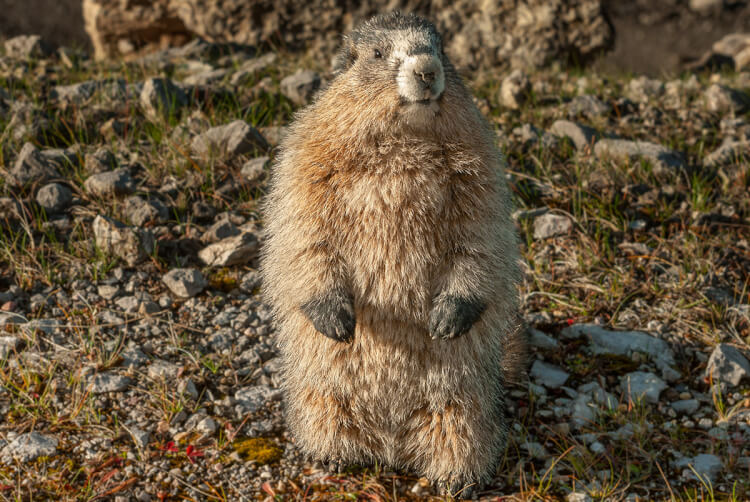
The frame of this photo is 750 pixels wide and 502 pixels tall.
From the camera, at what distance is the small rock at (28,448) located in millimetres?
3893

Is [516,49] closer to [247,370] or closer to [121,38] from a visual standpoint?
[121,38]

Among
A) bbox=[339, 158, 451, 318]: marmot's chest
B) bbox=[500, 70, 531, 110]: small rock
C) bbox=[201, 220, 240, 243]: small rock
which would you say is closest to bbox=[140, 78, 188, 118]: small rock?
bbox=[201, 220, 240, 243]: small rock

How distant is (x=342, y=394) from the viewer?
154 inches

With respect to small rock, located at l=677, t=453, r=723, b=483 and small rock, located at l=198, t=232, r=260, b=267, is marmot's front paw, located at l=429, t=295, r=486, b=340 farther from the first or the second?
small rock, located at l=198, t=232, r=260, b=267

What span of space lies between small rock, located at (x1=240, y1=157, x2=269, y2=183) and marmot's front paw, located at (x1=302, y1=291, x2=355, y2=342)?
2282mm

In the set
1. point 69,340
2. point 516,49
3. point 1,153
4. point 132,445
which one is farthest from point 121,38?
point 132,445

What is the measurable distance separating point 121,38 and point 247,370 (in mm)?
5808

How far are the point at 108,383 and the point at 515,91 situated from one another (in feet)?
13.9

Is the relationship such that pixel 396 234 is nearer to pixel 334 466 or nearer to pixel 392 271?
pixel 392 271

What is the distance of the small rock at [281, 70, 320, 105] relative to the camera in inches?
266

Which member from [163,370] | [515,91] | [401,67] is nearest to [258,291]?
[163,370]

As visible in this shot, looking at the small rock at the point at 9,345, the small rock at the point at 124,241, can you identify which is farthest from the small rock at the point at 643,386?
the small rock at the point at 9,345

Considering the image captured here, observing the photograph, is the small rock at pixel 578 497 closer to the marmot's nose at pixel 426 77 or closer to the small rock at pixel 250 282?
the marmot's nose at pixel 426 77

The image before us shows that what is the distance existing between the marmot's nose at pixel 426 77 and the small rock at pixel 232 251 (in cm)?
219
